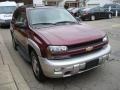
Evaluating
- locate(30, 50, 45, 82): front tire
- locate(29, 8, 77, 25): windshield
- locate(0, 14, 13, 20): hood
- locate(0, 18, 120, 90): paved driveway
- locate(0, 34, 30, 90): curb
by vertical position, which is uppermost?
locate(29, 8, 77, 25): windshield

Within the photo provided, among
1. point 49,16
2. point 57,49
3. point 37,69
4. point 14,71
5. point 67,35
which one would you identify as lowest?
point 14,71

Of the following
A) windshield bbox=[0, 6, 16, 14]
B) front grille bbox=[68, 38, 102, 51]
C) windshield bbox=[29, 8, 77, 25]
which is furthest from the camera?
windshield bbox=[0, 6, 16, 14]

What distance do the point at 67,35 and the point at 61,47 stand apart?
1.55 feet

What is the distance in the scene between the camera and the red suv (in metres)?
4.30

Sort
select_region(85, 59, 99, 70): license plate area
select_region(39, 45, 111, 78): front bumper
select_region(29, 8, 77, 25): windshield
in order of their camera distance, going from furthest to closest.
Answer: select_region(29, 8, 77, 25): windshield, select_region(85, 59, 99, 70): license plate area, select_region(39, 45, 111, 78): front bumper

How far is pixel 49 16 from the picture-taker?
226 inches

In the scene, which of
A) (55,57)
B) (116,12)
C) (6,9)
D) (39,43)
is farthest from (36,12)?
(116,12)

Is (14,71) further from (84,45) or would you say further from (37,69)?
(84,45)

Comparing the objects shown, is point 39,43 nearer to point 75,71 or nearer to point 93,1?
point 75,71

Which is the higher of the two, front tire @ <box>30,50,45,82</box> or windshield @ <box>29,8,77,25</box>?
windshield @ <box>29,8,77,25</box>

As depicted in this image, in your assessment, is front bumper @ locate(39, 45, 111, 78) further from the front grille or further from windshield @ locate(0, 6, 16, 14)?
windshield @ locate(0, 6, 16, 14)

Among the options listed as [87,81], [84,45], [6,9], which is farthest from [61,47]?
[6,9]

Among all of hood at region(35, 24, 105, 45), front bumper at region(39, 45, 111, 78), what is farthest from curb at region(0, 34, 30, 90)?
hood at region(35, 24, 105, 45)

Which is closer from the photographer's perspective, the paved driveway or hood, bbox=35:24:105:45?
hood, bbox=35:24:105:45
